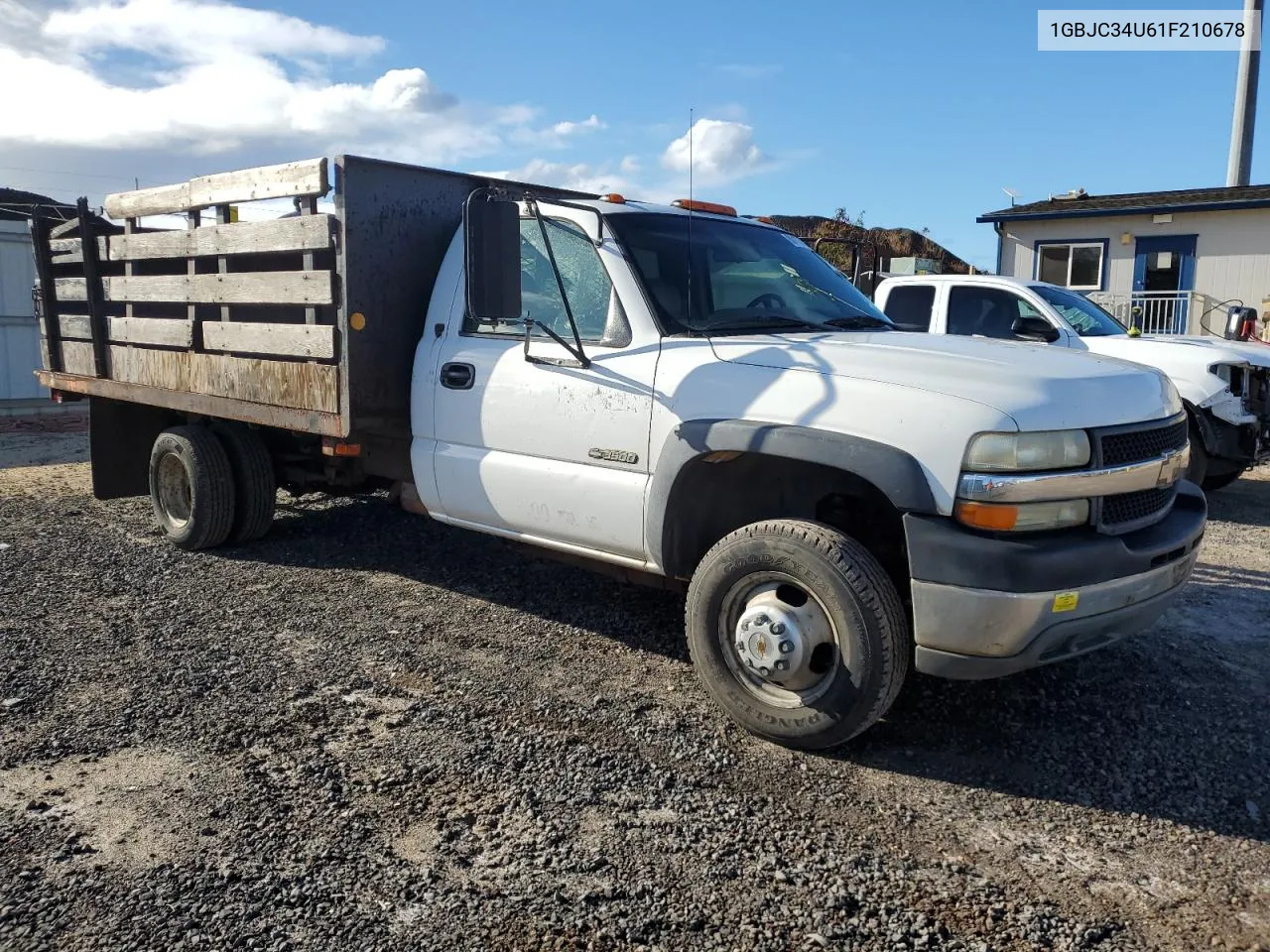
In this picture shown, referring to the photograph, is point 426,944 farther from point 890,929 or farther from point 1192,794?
point 1192,794

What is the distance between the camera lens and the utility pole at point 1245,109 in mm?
23125

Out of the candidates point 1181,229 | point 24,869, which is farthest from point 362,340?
point 1181,229

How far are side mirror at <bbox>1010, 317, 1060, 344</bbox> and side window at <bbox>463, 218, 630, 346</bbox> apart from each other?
392cm

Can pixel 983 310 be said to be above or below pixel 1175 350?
above

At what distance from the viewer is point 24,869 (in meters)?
2.82

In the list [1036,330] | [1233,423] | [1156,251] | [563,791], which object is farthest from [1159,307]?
[563,791]

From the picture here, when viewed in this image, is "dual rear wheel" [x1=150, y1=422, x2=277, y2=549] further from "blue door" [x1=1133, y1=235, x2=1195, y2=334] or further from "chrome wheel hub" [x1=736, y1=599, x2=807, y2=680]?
"blue door" [x1=1133, y1=235, x2=1195, y2=334]

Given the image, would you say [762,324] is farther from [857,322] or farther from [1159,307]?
[1159,307]

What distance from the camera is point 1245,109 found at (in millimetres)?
23547

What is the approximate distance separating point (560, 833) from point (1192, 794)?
83.5 inches

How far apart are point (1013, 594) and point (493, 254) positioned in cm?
228

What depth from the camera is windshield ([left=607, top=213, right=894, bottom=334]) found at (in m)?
4.27

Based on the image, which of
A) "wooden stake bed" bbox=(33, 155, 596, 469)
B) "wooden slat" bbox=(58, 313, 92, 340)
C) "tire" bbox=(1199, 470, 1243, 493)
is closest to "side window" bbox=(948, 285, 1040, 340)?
"tire" bbox=(1199, 470, 1243, 493)

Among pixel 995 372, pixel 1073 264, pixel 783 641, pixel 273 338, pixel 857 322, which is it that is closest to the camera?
pixel 995 372
